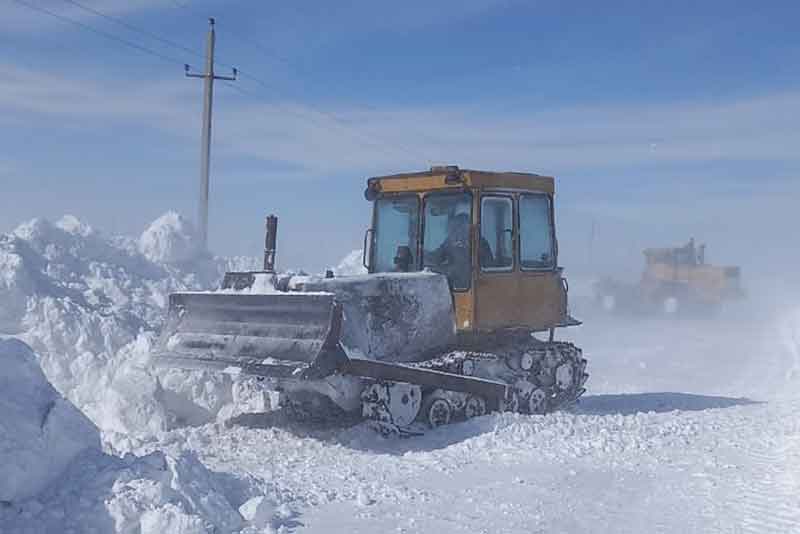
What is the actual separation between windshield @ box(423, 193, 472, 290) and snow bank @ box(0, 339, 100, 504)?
4.68m

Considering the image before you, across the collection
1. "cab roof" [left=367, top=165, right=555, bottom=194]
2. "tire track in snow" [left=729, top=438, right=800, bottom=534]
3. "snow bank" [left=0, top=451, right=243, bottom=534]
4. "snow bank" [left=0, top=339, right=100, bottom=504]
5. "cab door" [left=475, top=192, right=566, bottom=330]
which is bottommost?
"tire track in snow" [left=729, top=438, right=800, bottom=534]

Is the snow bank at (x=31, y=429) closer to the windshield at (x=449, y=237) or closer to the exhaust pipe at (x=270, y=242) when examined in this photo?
the exhaust pipe at (x=270, y=242)

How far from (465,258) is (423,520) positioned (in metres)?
4.14

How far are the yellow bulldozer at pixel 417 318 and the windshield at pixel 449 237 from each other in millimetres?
13

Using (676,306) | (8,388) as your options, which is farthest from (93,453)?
→ (676,306)

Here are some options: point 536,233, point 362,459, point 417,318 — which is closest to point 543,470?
point 362,459

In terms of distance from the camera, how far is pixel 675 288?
103 ft

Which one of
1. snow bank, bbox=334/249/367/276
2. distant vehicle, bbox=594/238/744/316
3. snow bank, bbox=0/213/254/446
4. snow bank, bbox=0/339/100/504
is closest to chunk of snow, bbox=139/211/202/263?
snow bank, bbox=0/213/254/446

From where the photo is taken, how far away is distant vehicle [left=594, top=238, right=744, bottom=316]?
31.1 metres

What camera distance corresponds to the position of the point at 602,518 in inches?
233

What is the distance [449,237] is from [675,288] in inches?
936

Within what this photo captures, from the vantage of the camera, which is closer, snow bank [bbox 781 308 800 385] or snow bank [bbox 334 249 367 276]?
snow bank [bbox 781 308 800 385]

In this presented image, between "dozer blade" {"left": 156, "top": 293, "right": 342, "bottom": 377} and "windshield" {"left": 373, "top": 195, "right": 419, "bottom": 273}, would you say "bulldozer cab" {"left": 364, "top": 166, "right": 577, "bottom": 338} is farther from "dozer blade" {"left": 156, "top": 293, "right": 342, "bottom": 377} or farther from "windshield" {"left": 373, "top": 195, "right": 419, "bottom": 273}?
"dozer blade" {"left": 156, "top": 293, "right": 342, "bottom": 377}

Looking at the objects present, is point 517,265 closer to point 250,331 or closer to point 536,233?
point 536,233
